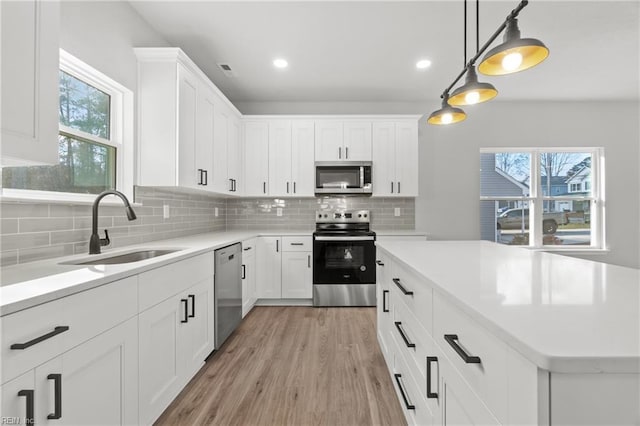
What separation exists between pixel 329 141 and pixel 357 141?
0.37 meters

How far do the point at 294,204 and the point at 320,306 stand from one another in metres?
1.46

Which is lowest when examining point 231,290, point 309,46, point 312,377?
point 312,377

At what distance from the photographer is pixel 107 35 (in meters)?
2.03

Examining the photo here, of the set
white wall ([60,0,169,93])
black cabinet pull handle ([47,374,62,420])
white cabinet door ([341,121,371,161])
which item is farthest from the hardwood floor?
white wall ([60,0,169,93])

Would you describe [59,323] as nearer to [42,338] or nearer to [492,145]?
[42,338]

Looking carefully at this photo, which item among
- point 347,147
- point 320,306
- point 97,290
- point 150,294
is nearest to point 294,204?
point 347,147

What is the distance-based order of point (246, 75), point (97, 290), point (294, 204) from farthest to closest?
point (294, 204) → point (246, 75) → point (97, 290)

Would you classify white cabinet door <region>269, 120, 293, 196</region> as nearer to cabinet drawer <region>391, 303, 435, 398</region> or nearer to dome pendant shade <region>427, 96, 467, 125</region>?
dome pendant shade <region>427, 96, 467, 125</region>

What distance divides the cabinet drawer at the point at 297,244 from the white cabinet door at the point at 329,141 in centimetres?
108

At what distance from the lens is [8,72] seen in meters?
0.93

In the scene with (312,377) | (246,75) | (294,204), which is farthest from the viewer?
(294,204)

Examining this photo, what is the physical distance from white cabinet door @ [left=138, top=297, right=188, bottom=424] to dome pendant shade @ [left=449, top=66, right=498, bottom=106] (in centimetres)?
206

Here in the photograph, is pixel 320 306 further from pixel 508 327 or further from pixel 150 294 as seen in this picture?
pixel 508 327

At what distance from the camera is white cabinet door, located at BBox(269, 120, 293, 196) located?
3.88m
